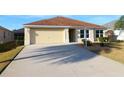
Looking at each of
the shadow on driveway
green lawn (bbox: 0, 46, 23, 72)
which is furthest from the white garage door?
green lawn (bbox: 0, 46, 23, 72)

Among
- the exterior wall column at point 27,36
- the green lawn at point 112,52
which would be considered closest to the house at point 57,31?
the exterior wall column at point 27,36

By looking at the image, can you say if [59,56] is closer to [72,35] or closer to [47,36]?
[47,36]

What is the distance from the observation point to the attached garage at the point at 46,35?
31875mm

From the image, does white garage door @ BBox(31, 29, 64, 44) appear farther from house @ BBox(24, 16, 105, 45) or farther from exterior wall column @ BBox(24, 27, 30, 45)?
exterior wall column @ BBox(24, 27, 30, 45)

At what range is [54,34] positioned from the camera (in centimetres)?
3316

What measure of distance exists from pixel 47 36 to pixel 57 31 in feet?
5.19

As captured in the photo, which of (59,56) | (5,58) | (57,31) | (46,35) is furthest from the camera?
(57,31)

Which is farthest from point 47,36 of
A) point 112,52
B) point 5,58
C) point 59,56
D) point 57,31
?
point 5,58

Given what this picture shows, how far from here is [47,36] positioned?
32.8m

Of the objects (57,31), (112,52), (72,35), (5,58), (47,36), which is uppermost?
(57,31)

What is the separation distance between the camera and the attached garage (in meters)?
31.9
